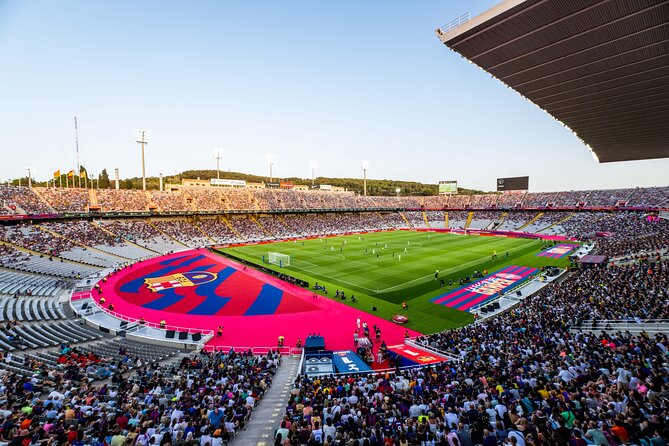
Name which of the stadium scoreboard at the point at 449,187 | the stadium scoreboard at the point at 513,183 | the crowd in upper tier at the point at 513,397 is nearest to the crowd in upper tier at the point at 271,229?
the stadium scoreboard at the point at 449,187

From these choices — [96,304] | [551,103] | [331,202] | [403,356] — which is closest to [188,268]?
[96,304]

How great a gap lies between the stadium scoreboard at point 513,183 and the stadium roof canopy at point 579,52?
72.7 meters

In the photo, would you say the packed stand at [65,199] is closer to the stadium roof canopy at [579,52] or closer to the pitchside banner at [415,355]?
the pitchside banner at [415,355]

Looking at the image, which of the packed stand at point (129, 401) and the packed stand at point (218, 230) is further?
the packed stand at point (218, 230)

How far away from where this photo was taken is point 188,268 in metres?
40.2

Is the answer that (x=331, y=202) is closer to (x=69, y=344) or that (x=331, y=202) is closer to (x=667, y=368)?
(x=69, y=344)

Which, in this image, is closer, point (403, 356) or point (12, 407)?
point (12, 407)

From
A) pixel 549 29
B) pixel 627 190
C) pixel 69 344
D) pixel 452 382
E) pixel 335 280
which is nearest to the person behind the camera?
pixel 452 382

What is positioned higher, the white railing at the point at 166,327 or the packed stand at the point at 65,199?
the packed stand at the point at 65,199

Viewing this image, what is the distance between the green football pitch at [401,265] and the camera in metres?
25.9

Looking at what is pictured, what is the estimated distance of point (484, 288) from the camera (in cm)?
3028

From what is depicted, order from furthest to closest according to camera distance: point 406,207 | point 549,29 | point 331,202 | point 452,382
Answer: point 406,207 → point 331,202 → point 549,29 → point 452,382

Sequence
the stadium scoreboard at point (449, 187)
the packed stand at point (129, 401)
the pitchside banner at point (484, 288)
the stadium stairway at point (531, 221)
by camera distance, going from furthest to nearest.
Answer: the stadium scoreboard at point (449, 187) → the stadium stairway at point (531, 221) → the pitchside banner at point (484, 288) → the packed stand at point (129, 401)

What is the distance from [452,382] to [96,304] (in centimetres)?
2593
